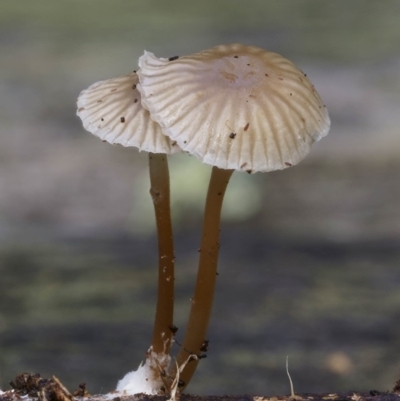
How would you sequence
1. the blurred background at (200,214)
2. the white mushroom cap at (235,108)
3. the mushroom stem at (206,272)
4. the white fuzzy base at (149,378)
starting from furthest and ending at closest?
the blurred background at (200,214)
the white fuzzy base at (149,378)
the mushroom stem at (206,272)
the white mushroom cap at (235,108)

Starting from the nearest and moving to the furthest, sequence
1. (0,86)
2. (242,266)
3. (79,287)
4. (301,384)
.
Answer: (301,384), (79,287), (242,266), (0,86)

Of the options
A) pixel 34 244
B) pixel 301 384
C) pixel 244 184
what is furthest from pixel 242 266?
pixel 34 244

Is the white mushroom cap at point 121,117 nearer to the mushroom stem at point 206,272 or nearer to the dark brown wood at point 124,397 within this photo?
the mushroom stem at point 206,272

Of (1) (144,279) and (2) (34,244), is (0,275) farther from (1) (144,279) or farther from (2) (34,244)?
(1) (144,279)

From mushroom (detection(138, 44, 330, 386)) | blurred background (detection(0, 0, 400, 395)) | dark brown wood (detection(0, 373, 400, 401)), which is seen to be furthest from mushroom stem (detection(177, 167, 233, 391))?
blurred background (detection(0, 0, 400, 395))

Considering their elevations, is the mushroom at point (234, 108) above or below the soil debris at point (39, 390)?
above

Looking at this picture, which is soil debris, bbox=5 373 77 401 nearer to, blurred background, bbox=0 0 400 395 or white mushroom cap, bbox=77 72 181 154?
white mushroom cap, bbox=77 72 181 154

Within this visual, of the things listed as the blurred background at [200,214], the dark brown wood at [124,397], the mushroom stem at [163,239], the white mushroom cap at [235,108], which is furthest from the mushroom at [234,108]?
the blurred background at [200,214]
